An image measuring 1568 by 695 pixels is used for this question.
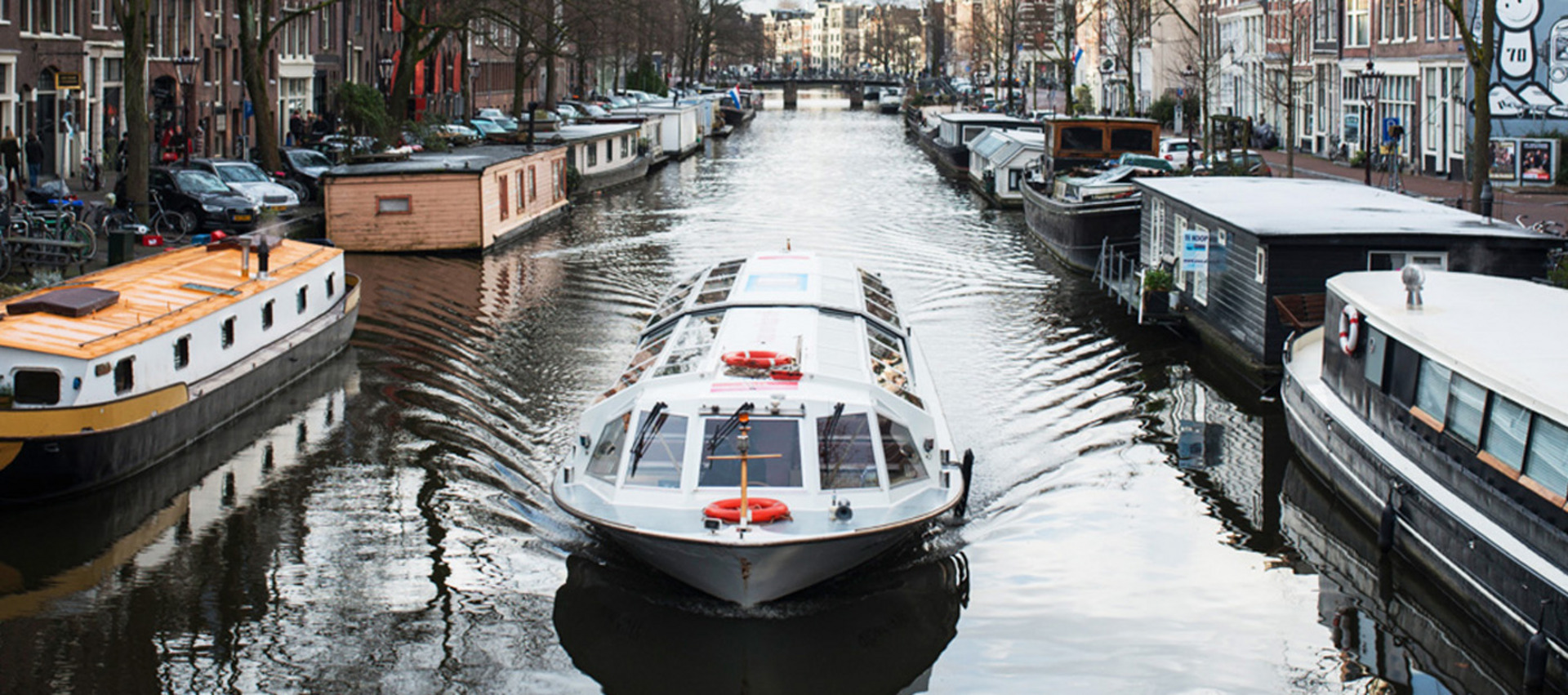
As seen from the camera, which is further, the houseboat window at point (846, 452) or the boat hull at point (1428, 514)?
the houseboat window at point (846, 452)

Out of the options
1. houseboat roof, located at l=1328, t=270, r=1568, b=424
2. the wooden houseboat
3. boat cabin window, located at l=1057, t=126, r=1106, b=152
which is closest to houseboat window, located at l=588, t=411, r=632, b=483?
houseboat roof, located at l=1328, t=270, r=1568, b=424

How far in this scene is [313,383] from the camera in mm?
25594

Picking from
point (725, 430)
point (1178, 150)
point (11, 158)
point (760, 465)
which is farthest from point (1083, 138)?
point (760, 465)

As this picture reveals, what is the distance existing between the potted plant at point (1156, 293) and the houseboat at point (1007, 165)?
21727 mm

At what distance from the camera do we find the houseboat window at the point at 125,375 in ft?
63.3

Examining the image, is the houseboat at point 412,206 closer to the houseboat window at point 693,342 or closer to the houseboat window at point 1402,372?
the houseboat window at point 693,342

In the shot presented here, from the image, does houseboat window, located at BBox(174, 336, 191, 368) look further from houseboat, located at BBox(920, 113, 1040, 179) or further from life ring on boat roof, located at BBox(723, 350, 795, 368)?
houseboat, located at BBox(920, 113, 1040, 179)

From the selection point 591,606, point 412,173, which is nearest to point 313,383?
point 591,606

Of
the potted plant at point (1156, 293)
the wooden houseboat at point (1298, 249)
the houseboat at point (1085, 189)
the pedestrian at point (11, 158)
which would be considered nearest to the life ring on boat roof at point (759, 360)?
the wooden houseboat at point (1298, 249)

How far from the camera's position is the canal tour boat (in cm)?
1499

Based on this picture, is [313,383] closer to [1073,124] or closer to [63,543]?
[63,543]

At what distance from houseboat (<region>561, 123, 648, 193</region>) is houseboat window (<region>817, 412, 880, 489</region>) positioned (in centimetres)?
3967

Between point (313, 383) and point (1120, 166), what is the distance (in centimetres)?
2546

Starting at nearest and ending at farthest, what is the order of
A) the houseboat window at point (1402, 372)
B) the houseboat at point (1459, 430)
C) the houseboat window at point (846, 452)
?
the houseboat at point (1459, 430) → the houseboat window at point (846, 452) → the houseboat window at point (1402, 372)
